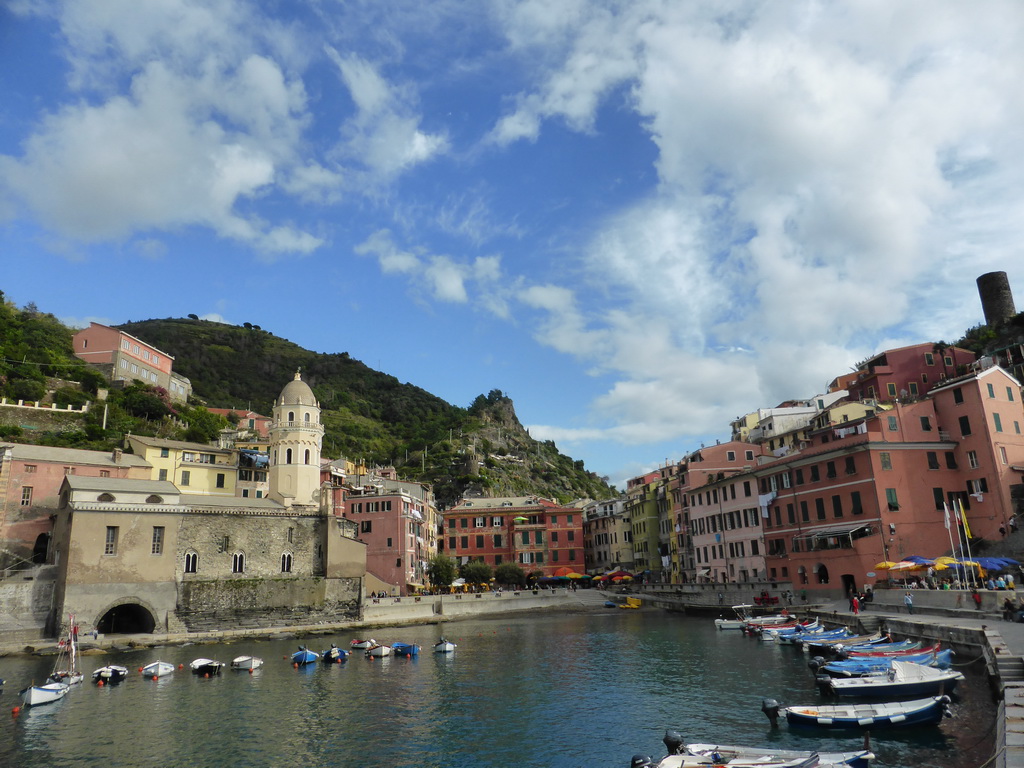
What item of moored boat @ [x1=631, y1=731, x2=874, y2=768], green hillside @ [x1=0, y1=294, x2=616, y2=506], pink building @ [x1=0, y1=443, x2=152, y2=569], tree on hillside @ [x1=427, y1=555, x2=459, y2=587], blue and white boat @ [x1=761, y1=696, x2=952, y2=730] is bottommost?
blue and white boat @ [x1=761, y1=696, x2=952, y2=730]

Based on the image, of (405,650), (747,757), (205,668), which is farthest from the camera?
(405,650)

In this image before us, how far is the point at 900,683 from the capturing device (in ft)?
77.0

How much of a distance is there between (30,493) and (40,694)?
3232 centimetres

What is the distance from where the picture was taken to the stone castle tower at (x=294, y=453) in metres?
68.1

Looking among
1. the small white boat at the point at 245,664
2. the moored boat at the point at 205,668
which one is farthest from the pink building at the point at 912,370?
the moored boat at the point at 205,668

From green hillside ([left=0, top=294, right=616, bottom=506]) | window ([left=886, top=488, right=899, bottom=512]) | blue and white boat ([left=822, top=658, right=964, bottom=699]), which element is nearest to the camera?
blue and white boat ([left=822, top=658, right=964, bottom=699])

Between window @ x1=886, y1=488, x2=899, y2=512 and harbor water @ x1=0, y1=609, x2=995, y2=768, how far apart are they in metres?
15.1

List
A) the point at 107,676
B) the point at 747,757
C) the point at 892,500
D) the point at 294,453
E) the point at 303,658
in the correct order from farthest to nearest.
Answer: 1. the point at 294,453
2. the point at 892,500
3. the point at 303,658
4. the point at 107,676
5. the point at 747,757

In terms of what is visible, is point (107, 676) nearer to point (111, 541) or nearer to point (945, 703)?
point (111, 541)

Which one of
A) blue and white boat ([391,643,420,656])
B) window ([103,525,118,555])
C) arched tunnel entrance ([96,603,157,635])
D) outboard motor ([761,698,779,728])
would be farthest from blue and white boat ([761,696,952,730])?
window ([103,525,118,555])

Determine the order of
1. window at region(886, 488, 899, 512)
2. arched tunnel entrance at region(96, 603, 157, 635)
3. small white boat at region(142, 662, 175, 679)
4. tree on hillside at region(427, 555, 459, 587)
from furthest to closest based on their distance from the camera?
tree on hillside at region(427, 555, 459, 587), arched tunnel entrance at region(96, 603, 157, 635), window at region(886, 488, 899, 512), small white boat at region(142, 662, 175, 679)

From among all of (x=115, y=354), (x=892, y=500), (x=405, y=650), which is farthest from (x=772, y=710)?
(x=115, y=354)

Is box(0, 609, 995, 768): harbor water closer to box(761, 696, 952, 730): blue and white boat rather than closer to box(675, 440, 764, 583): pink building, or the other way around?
box(761, 696, 952, 730): blue and white boat

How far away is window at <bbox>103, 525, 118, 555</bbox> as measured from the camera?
161 ft
